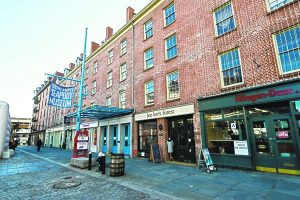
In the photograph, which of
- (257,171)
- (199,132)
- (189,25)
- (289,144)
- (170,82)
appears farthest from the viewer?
(170,82)

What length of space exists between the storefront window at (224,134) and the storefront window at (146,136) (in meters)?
4.82

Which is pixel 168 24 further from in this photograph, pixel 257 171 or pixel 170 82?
pixel 257 171

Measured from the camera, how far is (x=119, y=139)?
17.5 meters

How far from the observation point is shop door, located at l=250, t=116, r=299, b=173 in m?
7.73

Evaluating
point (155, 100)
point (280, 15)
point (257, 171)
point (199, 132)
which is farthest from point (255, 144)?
point (155, 100)

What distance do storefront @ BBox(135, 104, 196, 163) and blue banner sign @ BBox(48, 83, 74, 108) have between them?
19.2ft

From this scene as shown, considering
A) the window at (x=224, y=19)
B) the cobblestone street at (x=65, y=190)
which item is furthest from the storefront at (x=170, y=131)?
the cobblestone street at (x=65, y=190)

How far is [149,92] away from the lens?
15.3 meters

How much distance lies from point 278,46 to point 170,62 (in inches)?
274

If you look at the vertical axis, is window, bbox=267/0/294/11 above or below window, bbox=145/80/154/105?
above

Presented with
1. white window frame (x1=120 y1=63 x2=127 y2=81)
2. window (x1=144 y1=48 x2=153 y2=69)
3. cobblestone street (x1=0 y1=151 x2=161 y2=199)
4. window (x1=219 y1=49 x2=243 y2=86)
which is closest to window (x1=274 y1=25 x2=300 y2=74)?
window (x1=219 y1=49 x2=243 y2=86)

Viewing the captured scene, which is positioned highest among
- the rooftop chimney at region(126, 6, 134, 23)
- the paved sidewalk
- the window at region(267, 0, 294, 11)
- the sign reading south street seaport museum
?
the rooftop chimney at region(126, 6, 134, 23)

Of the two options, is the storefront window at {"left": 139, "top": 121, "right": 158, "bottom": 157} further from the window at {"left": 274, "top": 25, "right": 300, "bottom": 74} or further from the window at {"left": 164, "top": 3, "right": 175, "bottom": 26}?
the window at {"left": 274, "top": 25, "right": 300, "bottom": 74}

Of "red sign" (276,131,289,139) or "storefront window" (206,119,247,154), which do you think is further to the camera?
"storefront window" (206,119,247,154)
